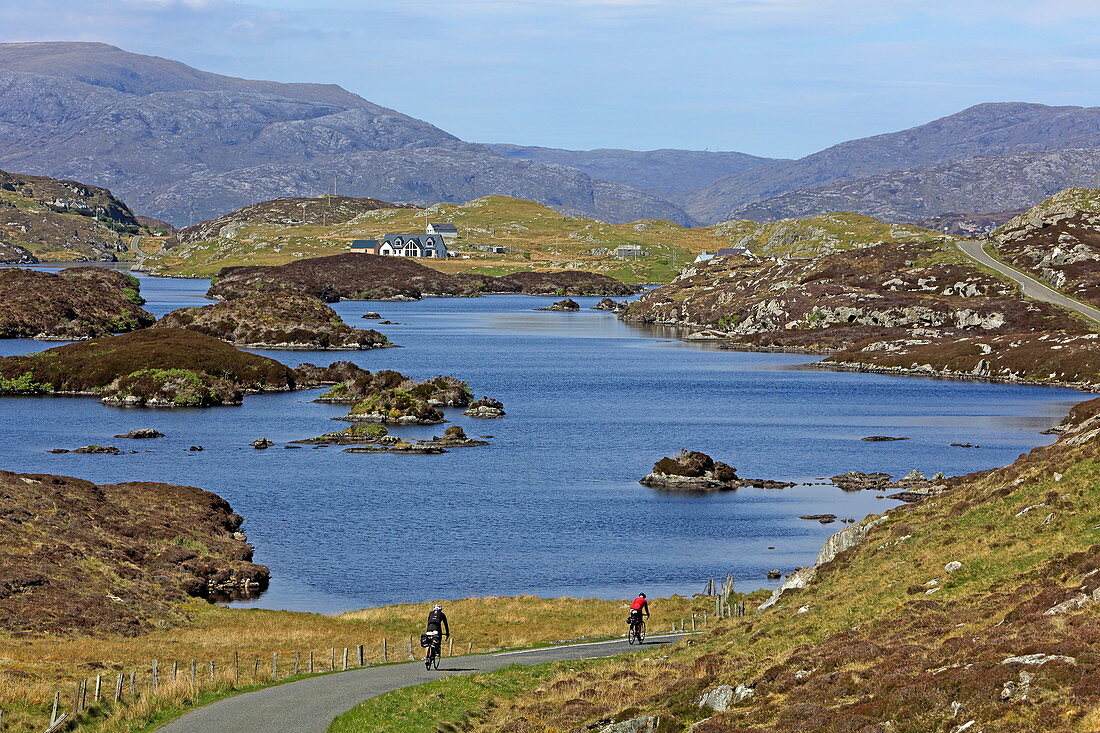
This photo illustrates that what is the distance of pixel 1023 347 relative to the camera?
180 meters

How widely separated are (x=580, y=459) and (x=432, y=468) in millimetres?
14777

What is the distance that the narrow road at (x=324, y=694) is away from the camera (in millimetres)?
30219

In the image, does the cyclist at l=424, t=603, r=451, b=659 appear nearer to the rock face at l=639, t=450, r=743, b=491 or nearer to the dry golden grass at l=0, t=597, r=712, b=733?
the dry golden grass at l=0, t=597, r=712, b=733

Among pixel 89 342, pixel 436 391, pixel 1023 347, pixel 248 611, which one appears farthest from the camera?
pixel 1023 347

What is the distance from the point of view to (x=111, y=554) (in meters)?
61.3

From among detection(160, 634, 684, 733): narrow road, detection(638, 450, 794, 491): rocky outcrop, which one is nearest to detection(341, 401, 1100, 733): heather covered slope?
detection(160, 634, 684, 733): narrow road

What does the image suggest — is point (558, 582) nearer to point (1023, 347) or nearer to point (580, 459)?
point (580, 459)

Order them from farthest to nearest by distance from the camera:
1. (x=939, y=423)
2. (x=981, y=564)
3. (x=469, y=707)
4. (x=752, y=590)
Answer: (x=939, y=423) → (x=752, y=590) → (x=981, y=564) → (x=469, y=707)

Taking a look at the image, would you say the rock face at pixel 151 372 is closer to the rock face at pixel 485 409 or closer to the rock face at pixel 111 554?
the rock face at pixel 485 409

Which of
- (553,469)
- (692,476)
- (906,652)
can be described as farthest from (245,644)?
(553,469)

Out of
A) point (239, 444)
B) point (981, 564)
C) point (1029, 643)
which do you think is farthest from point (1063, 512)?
point (239, 444)

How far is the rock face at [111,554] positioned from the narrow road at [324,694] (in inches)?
631

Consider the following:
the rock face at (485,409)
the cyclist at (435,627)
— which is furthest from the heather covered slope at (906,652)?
the rock face at (485,409)

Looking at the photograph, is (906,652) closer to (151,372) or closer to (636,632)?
(636,632)
